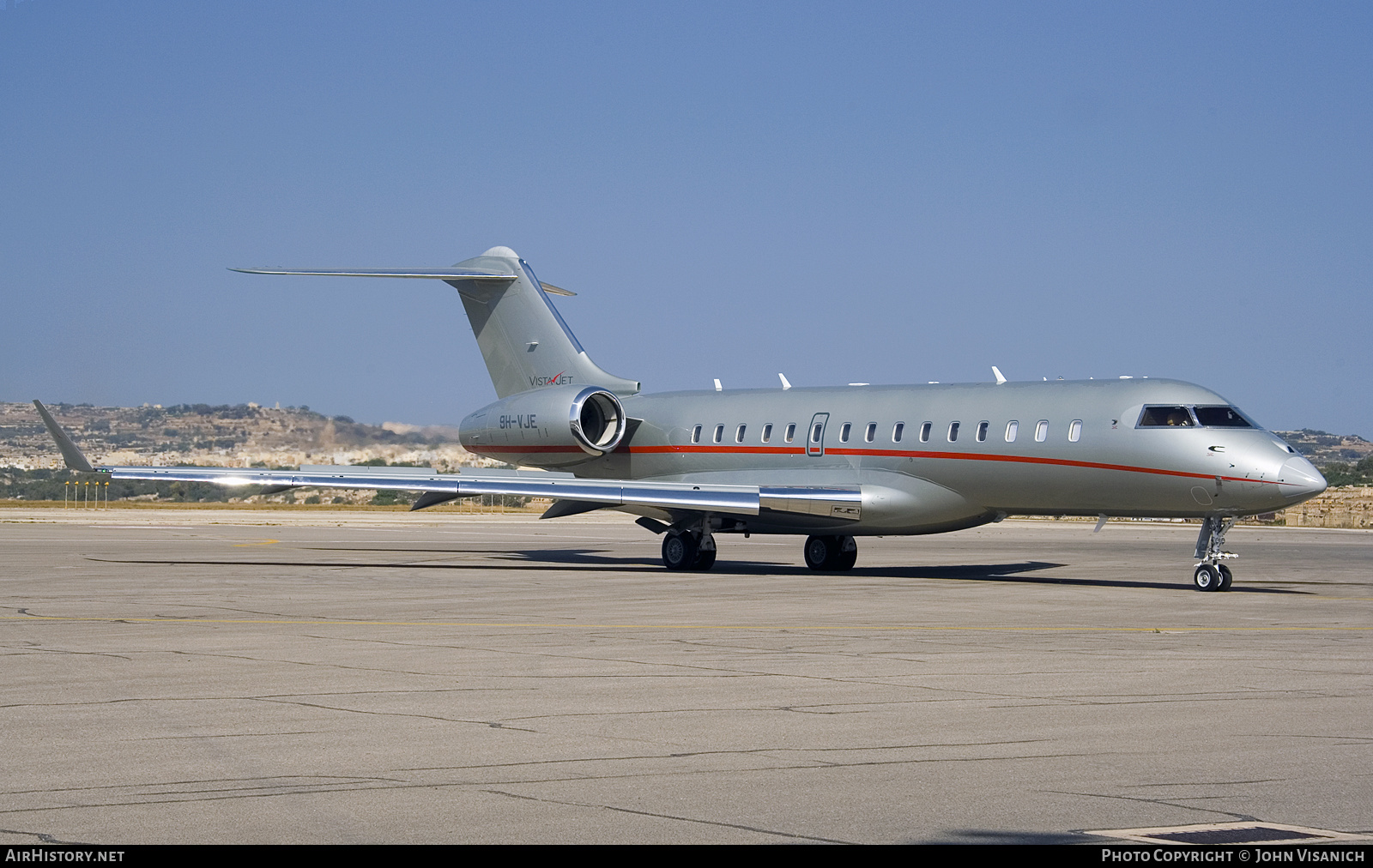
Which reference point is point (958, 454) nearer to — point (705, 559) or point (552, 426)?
point (705, 559)

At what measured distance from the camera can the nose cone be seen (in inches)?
824

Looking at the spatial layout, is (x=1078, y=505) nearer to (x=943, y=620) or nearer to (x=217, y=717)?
(x=943, y=620)

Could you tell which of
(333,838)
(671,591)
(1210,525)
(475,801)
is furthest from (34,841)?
(1210,525)

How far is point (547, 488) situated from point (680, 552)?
9.44 feet

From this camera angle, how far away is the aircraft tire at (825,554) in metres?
28.0

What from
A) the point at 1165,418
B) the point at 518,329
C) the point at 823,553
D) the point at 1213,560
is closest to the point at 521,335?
the point at 518,329

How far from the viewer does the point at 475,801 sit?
22.9 feet

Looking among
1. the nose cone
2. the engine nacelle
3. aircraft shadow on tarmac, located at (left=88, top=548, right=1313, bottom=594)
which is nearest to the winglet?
aircraft shadow on tarmac, located at (left=88, top=548, right=1313, bottom=594)

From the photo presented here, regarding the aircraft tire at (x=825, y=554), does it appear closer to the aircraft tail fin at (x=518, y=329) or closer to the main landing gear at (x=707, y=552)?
the main landing gear at (x=707, y=552)

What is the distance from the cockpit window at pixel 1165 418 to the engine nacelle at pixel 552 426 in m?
11.5

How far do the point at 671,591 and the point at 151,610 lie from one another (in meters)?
7.39

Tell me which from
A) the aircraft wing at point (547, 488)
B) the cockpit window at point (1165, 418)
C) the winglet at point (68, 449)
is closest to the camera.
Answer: the cockpit window at point (1165, 418)

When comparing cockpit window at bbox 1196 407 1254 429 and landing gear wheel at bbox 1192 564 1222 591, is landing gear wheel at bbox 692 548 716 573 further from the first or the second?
cockpit window at bbox 1196 407 1254 429

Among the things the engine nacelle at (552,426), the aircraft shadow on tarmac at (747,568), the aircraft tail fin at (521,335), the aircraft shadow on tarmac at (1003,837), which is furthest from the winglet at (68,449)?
the aircraft shadow on tarmac at (1003,837)
